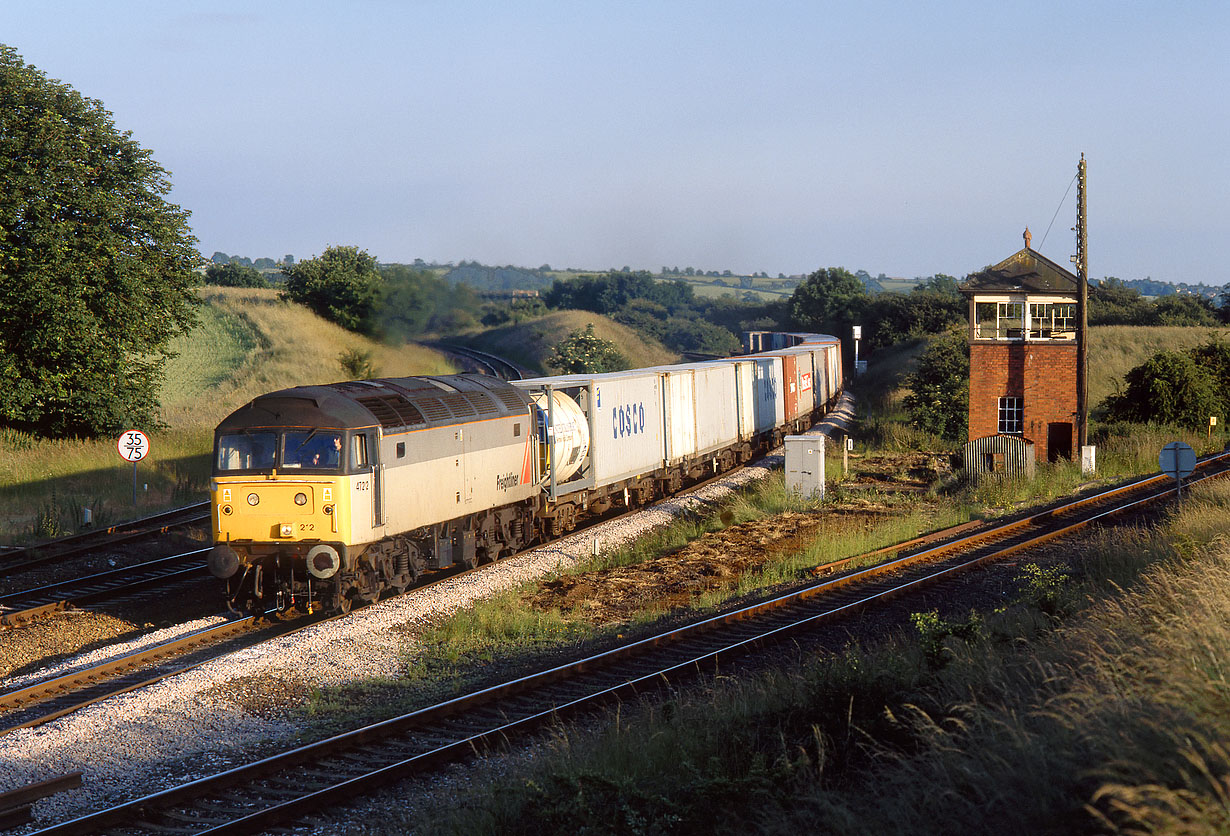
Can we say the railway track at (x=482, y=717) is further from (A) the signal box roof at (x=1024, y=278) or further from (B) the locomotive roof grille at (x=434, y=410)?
(A) the signal box roof at (x=1024, y=278)

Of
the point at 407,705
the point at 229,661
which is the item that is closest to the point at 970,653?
the point at 407,705

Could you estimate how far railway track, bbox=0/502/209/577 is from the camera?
1933cm

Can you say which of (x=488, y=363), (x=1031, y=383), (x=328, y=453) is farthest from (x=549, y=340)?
(x=328, y=453)

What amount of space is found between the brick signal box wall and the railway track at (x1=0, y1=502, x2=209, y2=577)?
75.0 ft

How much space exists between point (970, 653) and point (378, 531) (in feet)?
28.7

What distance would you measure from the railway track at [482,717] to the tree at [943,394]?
2235 cm

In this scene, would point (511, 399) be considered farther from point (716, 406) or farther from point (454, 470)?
point (716, 406)

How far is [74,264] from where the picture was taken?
1150 inches

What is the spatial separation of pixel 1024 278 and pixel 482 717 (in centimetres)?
2666

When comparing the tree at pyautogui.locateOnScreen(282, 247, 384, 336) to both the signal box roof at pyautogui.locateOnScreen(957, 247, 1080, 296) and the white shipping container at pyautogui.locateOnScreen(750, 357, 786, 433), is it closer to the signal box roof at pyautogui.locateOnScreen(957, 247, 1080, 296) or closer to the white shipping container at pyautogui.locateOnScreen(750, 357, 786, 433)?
the white shipping container at pyautogui.locateOnScreen(750, 357, 786, 433)

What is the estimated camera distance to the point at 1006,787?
564cm

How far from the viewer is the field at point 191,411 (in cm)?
2458

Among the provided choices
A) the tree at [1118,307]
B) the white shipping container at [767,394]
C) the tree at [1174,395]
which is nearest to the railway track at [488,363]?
the white shipping container at [767,394]

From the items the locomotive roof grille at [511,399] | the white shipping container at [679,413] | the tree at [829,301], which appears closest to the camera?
the locomotive roof grille at [511,399]
